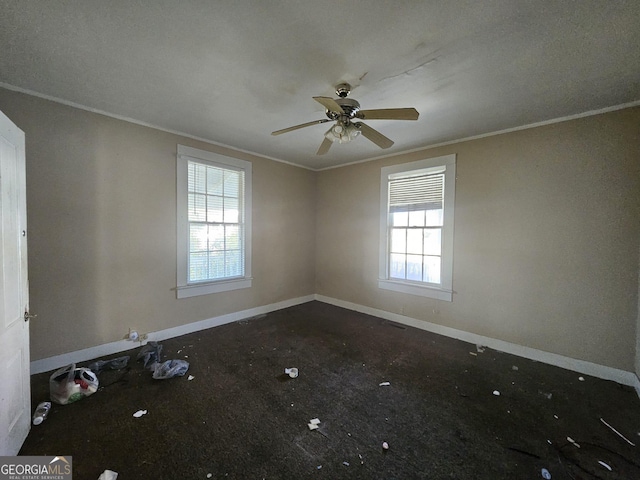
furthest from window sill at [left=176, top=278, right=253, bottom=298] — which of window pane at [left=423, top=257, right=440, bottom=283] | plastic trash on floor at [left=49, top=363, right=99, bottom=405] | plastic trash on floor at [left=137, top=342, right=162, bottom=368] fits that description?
window pane at [left=423, top=257, right=440, bottom=283]

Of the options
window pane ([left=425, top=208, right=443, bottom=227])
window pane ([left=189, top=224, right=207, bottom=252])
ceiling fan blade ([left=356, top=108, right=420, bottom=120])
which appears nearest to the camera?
ceiling fan blade ([left=356, top=108, right=420, bottom=120])

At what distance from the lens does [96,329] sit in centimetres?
281

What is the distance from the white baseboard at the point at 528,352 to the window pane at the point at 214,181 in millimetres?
3149

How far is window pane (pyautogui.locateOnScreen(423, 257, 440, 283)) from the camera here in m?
3.73

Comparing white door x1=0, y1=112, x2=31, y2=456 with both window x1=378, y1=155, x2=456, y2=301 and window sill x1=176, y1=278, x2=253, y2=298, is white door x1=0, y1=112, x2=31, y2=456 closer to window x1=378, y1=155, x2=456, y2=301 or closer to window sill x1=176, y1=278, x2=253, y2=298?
window sill x1=176, y1=278, x2=253, y2=298

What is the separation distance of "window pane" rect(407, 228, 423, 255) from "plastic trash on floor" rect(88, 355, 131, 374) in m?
3.86

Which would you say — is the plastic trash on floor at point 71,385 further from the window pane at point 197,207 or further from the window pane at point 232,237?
the window pane at point 232,237

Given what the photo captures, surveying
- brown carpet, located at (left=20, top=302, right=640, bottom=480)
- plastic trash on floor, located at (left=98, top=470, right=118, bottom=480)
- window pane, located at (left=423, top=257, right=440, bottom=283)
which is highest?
window pane, located at (left=423, top=257, right=440, bottom=283)

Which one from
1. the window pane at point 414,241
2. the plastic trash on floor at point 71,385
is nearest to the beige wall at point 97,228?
the plastic trash on floor at point 71,385

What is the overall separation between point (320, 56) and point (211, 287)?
10.5ft

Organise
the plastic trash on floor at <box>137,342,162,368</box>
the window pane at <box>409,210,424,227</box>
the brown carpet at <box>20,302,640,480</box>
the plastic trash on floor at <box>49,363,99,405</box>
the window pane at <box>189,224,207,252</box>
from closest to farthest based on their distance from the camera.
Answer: the brown carpet at <box>20,302,640,480</box> → the plastic trash on floor at <box>49,363,99,405</box> → the plastic trash on floor at <box>137,342,162,368</box> → the window pane at <box>189,224,207,252</box> → the window pane at <box>409,210,424,227</box>

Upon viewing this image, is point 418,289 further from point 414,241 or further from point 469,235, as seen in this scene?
point 469,235

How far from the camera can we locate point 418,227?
390cm

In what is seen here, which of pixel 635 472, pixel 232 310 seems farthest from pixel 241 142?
pixel 635 472
